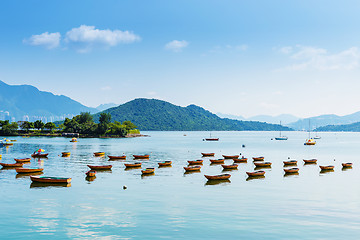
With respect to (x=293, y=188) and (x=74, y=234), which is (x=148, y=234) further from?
(x=293, y=188)

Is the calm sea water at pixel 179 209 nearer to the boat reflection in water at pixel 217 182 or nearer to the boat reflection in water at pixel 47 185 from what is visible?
the boat reflection in water at pixel 47 185

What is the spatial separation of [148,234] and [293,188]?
31.7 metres

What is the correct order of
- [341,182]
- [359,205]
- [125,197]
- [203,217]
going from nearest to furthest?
[203,217], [359,205], [125,197], [341,182]

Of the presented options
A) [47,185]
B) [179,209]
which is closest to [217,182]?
[179,209]

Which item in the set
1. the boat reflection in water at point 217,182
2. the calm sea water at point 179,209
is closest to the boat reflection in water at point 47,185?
the calm sea water at point 179,209

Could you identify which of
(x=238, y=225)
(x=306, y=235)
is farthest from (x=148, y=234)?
(x=306, y=235)

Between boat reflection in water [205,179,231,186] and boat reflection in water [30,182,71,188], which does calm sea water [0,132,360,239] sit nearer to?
boat reflection in water [30,182,71,188]

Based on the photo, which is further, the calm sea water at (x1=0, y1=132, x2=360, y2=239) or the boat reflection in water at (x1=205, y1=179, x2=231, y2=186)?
the boat reflection in water at (x1=205, y1=179, x2=231, y2=186)

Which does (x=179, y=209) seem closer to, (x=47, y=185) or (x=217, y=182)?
(x=217, y=182)

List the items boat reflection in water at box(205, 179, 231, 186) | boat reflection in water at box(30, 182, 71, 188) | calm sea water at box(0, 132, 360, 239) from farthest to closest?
1. boat reflection in water at box(205, 179, 231, 186)
2. boat reflection in water at box(30, 182, 71, 188)
3. calm sea water at box(0, 132, 360, 239)

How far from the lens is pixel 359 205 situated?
41.1 metres

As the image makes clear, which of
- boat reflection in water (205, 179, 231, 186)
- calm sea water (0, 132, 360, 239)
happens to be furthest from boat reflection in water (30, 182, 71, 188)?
boat reflection in water (205, 179, 231, 186)

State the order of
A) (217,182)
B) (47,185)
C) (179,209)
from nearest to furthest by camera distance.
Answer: (179,209), (47,185), (217,182)

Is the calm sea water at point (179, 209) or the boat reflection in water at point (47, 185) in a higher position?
the boat reflection in water at point (47, 185)
